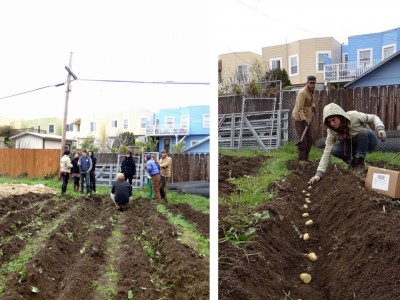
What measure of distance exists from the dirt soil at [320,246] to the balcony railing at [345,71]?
43cm

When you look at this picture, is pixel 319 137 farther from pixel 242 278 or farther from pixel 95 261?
pixel 95 261

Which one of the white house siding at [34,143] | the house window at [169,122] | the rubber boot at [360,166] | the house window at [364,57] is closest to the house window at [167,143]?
the house window at [169,122]

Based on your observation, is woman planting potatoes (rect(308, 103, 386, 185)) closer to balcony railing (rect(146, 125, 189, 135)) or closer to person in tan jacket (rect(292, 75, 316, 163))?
person in tan jacket (rect(292, 75, 316, 163))

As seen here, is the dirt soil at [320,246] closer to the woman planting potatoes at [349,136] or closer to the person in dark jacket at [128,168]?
the woman planting potatoes at [349,136]

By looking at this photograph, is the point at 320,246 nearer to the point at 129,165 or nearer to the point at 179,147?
the point at 179,147

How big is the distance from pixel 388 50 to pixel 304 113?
0.46 m

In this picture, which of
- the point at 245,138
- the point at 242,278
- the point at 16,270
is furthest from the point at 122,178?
the point at 242,278

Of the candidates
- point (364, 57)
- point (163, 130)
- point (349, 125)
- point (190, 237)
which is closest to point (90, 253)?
point (190, 237)

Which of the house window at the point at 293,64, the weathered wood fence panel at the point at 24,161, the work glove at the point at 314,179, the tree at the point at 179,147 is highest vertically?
the house window at the point at 293,64

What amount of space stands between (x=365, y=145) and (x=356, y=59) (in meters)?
0.40

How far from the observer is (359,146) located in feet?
6.74

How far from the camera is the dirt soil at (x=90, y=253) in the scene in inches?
96.7

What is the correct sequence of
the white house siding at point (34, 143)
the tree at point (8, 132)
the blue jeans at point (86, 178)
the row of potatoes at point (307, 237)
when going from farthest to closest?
the blue jeans at point (86, 178) < the white house siding at point (34, 143) < the tree at point (8, 132) < the row of potatoes at point (307, 237)

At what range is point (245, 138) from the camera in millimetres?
2084
